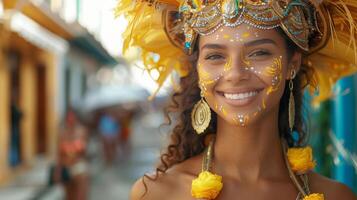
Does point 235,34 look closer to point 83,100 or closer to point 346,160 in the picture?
point 346,160

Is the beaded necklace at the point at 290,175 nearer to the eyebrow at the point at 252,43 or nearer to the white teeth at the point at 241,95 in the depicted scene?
the white teeth at the point at 241,95

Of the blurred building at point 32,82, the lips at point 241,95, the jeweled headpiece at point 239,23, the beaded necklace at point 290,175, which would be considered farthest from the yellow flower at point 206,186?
the blurred building at point 32,82

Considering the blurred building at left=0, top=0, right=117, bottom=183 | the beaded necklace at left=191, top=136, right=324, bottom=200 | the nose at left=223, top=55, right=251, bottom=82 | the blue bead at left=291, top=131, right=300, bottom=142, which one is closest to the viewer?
the nose at left=223, top=55, right=251, bottom=82

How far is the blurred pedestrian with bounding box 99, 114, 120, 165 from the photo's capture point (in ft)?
43.7

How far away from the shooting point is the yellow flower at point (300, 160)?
2537 mm

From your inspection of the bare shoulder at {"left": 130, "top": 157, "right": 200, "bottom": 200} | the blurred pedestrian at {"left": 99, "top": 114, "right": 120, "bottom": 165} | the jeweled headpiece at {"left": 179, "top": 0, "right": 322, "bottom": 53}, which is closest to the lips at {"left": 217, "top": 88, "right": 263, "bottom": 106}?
the jeweled headpiece at {"left": 179, "top": 0, "right": 322, "bottom": 53}

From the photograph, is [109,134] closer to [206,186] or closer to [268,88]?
[206,186]

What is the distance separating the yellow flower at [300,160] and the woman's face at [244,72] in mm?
378

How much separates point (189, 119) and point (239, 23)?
68cm

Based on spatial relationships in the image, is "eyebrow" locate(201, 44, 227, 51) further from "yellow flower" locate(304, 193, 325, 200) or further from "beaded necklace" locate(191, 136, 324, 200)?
"yellow flower" locate(304, 193, 325, 200)

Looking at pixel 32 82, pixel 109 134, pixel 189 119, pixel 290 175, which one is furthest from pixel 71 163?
pixel 32 82

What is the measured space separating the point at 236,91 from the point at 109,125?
11423mm

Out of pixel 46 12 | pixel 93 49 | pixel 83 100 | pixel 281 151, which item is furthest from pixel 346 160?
pixel 93 49

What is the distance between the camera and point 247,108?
2244mm
